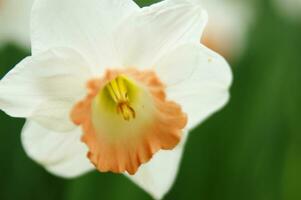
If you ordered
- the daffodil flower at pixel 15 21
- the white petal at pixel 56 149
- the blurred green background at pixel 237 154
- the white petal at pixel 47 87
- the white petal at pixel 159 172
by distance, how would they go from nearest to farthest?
the white petal at pixel 47 87 < the white petal at pixel 56 149 < the white petal at pixel 159 172 < the blurred green background at pixel 237 154 < the daffodil flower at pixel 15 21

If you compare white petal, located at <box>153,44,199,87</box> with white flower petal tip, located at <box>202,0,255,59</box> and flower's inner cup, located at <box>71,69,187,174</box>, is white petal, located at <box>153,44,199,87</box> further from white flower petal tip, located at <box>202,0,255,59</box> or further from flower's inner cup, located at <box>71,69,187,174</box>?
white flower petal tip, located at <box>202,0,255,59</box>

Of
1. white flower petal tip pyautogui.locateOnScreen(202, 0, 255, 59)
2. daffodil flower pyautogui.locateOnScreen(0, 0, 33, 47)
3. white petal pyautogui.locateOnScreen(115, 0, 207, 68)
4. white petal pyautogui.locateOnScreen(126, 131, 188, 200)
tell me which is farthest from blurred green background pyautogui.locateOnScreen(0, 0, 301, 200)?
white flower petal tip pyautogui.locateOnScreen(202, 0, 255, 59)

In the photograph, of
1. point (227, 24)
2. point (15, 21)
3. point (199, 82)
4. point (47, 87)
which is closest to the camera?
point (47, 87)

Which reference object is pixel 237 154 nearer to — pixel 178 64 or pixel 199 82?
pixel 199 82

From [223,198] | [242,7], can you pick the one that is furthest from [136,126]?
[242,7]

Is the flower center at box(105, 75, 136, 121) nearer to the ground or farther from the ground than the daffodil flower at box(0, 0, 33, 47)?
farther from the ground

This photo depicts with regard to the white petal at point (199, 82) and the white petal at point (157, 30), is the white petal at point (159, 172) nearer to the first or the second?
the white petal at point (199, 82)

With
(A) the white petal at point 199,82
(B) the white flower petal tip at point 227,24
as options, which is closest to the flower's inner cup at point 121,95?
(A) the white petal at point 199,82

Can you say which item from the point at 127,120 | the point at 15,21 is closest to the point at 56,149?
the point at 127,120
